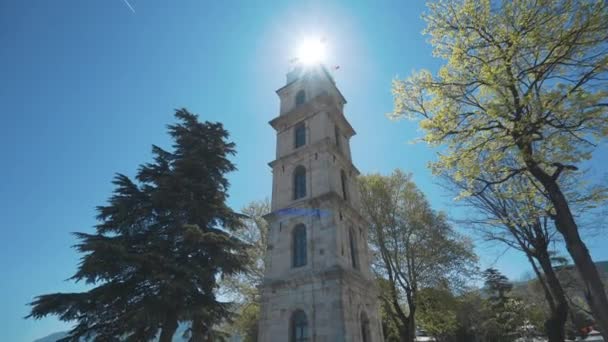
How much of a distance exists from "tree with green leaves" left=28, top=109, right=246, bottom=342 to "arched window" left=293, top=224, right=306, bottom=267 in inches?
123

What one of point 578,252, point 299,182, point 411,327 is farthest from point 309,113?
point 578,252

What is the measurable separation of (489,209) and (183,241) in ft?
47.9

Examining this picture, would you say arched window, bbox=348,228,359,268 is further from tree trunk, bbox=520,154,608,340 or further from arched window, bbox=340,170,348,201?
tree trunk, bbox=520,154,608,340

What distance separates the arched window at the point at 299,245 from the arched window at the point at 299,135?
6.05 meters

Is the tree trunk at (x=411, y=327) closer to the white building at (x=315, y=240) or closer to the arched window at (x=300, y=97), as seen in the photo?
the white building at (x=315, y=240)

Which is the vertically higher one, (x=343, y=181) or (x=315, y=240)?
(x=343, y=181)

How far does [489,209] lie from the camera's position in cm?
1442

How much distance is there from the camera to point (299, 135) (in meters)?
20.0

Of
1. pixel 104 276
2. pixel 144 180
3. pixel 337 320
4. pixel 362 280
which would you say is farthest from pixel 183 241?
pixel 362 280

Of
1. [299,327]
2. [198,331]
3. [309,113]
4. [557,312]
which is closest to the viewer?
[198,331]

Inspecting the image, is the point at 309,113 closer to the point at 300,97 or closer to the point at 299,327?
the point at 300,97

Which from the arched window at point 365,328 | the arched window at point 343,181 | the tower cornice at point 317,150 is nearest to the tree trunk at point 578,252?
the arched window at point 365,328

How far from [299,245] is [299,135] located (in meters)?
7.89

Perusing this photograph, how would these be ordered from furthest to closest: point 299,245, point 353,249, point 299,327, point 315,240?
point 353,249, point 299,245, point 315,240, point 299,327
